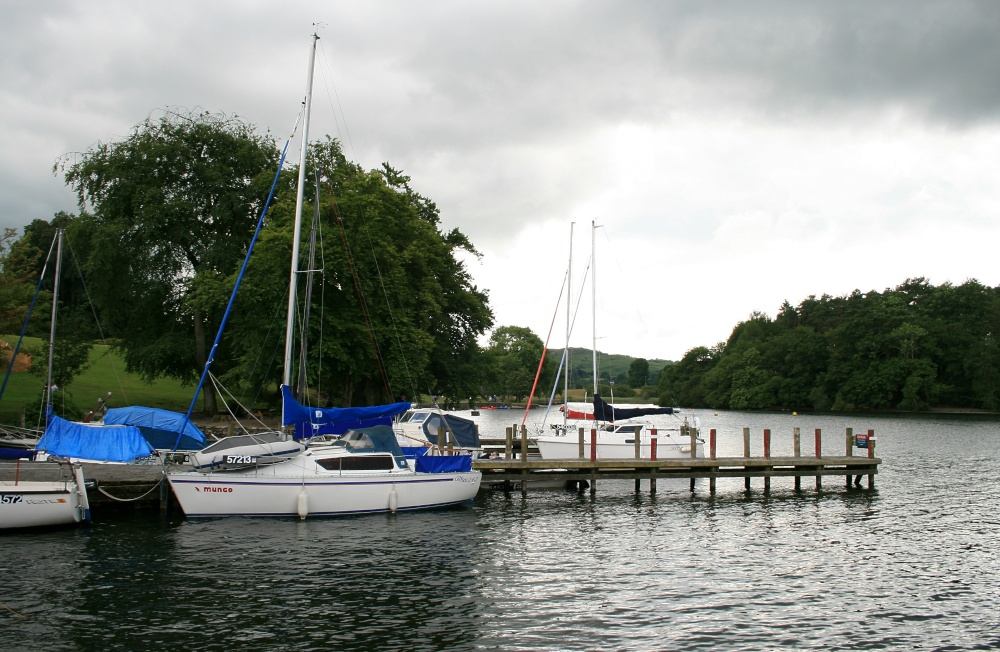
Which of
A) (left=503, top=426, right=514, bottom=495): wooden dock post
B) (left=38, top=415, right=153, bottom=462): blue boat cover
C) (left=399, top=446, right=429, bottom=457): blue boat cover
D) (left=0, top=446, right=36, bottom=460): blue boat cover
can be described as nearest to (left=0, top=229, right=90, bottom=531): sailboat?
(left=38, top=415, right=153, bottom=462): blue boat cover

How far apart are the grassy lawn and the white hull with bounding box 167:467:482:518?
2179 centimetres

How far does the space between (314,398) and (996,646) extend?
44397 millimetres

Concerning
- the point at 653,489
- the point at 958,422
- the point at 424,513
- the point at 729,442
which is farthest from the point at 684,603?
the point at 958,422

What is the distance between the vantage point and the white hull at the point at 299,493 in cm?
2420

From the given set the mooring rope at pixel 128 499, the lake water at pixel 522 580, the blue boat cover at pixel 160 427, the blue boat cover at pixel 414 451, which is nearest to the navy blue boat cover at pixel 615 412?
the lake water at pixel 522 580

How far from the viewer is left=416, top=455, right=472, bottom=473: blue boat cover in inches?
1053

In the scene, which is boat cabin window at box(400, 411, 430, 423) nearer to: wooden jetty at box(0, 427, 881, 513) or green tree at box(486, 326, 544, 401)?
wooden jetty at box(0, 427, 881, 513)

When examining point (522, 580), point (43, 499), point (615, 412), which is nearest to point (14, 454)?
point (43, 499)

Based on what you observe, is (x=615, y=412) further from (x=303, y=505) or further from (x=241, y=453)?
(x=241, y=453)

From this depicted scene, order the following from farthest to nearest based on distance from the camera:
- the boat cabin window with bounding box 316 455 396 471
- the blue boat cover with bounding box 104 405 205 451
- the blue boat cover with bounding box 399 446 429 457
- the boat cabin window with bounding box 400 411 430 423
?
the boat cabin window with bounding box 400 411 430 423 < the blue boat cover with bounding box 399 446 429 457 < the blue boat cover with bounding box 104 405 205 451 < the boat cabin window with bounding box 316 455 396 471

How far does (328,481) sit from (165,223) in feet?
107

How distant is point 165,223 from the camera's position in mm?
50938

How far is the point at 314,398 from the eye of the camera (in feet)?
175

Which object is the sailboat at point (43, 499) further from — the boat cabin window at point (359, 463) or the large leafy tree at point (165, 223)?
the large leafy tree at point (165, 223)
